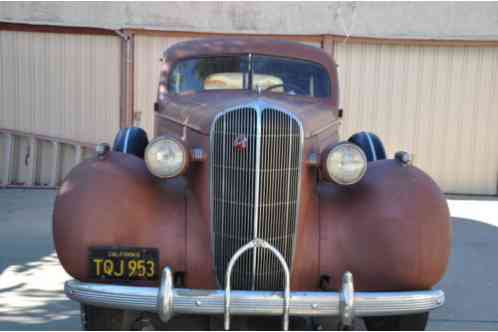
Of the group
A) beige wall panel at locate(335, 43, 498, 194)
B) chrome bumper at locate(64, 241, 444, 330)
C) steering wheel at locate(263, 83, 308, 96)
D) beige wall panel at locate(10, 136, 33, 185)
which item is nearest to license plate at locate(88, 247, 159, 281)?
chrome bumper at locate(64, 241, 444, 330)

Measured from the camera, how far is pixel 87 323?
121 inches

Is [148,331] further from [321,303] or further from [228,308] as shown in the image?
[321,303]

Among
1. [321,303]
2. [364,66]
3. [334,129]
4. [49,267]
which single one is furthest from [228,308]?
[364,66]

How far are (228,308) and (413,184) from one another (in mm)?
1345

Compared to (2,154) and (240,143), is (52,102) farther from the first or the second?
(240,143)

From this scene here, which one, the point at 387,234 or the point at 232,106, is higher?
the point at 232,106

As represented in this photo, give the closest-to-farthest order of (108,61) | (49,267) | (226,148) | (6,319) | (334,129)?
(226,148), (6,319), (334,129), (49,267), (108,61)

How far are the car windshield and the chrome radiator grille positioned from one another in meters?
1.26

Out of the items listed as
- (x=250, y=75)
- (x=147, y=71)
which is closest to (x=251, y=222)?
(x=250, y=75)

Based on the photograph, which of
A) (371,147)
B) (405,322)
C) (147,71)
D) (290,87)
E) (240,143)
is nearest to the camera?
(240,143)

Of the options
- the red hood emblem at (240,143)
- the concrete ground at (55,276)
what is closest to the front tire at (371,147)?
the concrete ground at (55,276)

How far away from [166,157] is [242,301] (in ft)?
3.05

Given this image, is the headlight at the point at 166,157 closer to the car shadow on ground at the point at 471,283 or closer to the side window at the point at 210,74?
the side window at the point at 210,74

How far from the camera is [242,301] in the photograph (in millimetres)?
2568
